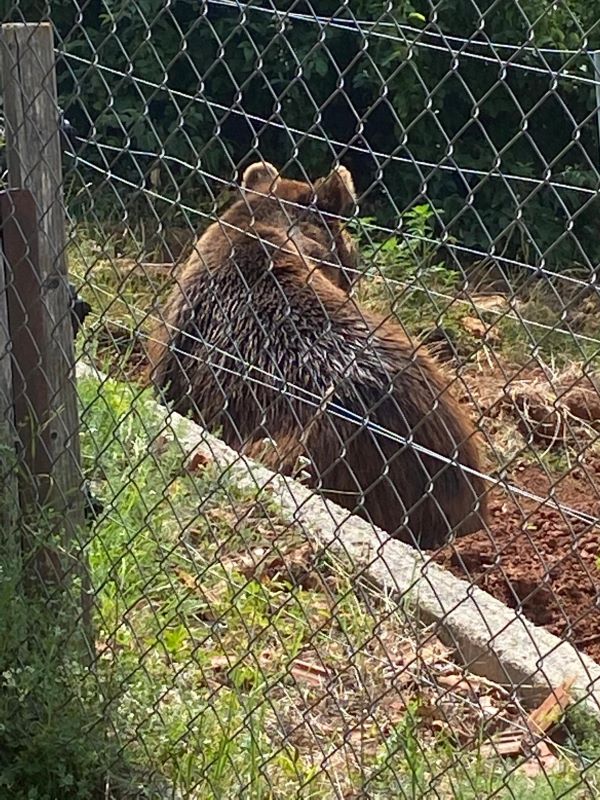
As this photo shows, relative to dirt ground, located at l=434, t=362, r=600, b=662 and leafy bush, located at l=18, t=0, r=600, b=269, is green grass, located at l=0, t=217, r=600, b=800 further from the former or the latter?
leafy bush, located at l=18, t=0, r=600, b=269

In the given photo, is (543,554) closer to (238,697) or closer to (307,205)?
(238,697)

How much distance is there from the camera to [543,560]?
3.90 meters

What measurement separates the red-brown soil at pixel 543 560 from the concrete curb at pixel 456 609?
0.10 metres

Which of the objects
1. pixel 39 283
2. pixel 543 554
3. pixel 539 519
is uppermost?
pixel 39 283

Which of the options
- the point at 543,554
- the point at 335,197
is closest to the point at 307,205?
the point at 335,197

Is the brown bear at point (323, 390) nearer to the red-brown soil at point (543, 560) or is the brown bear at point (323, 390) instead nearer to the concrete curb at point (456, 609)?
the red-brown soil at point (543, 560)

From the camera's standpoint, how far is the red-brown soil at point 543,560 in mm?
4133

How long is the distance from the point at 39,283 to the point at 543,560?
1681mm

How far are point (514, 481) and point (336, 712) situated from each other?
2716mm

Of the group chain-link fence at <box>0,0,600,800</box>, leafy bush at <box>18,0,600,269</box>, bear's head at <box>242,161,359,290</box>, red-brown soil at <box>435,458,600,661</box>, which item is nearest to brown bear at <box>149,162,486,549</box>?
chain-link fence at <box>0,0,600,800</box>

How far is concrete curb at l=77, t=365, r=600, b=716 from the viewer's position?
11.2 feet

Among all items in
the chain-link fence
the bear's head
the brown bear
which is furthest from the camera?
the bear's head

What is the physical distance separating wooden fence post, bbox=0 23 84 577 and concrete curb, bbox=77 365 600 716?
0.28 meters

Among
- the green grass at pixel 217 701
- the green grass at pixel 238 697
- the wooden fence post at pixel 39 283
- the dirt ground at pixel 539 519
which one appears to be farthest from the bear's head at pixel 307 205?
the wooden fence post at pixel 39 283
